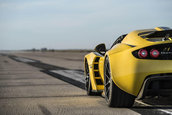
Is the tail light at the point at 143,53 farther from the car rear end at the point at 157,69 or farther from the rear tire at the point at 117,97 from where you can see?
Answer: the rear tire at the point at 117,97

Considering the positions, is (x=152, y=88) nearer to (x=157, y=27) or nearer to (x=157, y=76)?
(x=157, y=76)

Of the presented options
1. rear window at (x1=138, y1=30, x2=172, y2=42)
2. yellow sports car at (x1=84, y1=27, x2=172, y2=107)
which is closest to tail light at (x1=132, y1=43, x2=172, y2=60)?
yellow sports car at (x1=84, y1=27, x2=172, y2=107)

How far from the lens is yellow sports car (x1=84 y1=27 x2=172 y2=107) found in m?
4.52

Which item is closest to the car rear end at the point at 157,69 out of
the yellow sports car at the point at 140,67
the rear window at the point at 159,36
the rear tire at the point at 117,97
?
the yellow sports car at the point at 140,67

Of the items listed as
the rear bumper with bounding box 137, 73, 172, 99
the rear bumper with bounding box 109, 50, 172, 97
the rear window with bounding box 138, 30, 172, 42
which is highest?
the rear window with bounding box 138, 30, 172, 42

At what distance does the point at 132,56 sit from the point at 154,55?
0.32 m

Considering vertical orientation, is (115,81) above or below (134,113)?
above

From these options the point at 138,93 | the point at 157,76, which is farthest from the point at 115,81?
the point at 157,76

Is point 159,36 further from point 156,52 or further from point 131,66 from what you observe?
point 131,66

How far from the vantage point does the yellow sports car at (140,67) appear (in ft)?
14.8

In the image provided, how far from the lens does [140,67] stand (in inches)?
180

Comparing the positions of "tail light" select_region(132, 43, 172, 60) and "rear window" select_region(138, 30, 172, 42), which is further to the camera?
"rear window" select_region(138, 30, 172, 42)

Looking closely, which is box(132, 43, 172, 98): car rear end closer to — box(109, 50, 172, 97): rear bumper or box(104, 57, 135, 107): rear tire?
box(109, 50, 172, 97): rear bumper

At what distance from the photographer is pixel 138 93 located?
477 centimetres
